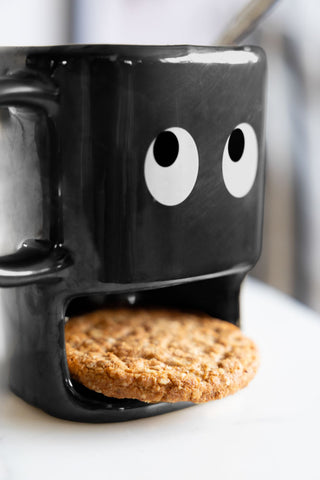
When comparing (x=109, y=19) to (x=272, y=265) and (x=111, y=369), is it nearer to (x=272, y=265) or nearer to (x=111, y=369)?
(x=272, y=265)

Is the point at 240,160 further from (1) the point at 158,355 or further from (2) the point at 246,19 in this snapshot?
(2) the point at 246,19

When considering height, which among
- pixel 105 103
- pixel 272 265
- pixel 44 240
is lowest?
pixel 272 265

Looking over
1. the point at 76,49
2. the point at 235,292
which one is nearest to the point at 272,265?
the point at 235,292

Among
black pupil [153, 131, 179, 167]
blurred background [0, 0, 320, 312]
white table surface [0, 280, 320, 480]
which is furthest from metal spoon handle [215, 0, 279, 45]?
white table surface [0, 280, 320, 480]

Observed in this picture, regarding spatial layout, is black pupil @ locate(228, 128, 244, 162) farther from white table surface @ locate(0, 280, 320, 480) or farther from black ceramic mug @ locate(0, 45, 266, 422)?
white table surface @ locate(0, 280, 320, 480)

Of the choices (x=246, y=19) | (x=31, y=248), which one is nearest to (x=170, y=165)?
(x=31, y=248)

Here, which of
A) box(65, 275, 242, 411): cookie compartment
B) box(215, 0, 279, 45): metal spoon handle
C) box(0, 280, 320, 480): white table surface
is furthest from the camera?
box(215, 0, 279, 45): metal spoon handle
